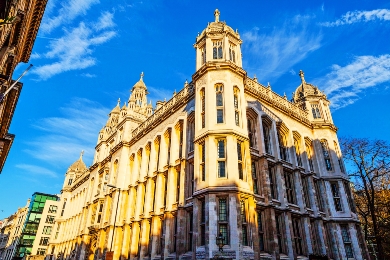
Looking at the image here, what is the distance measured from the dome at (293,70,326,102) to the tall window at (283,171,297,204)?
1168 centimetres

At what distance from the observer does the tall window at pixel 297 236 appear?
69.8ft

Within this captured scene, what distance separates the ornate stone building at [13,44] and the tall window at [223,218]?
516 inches

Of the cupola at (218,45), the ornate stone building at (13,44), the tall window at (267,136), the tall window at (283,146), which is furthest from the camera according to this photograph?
the tall window at (283,146)

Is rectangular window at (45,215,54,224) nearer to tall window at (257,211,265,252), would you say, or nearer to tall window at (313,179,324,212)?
tall window at (257,211,265,252)

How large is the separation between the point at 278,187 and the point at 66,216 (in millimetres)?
43064

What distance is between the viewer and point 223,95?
2050cm

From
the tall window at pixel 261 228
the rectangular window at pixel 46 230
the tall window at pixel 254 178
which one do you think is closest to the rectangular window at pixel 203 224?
the tall window at pixel 261 228

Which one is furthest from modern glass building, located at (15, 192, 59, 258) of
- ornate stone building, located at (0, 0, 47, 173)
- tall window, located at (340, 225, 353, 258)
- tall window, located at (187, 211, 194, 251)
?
tall window, located at (340, 225, 353, 258)

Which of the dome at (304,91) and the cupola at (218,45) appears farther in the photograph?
the dome at (304,91)

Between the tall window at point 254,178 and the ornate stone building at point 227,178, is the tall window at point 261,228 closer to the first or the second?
the ornate stone building at point 227,178

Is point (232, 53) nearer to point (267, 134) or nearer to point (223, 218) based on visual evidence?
point (267, 134)

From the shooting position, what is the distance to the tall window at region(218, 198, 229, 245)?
16.2 meters

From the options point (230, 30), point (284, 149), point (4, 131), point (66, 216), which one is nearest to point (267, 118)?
point (284, 149)

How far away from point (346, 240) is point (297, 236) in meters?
5.93
